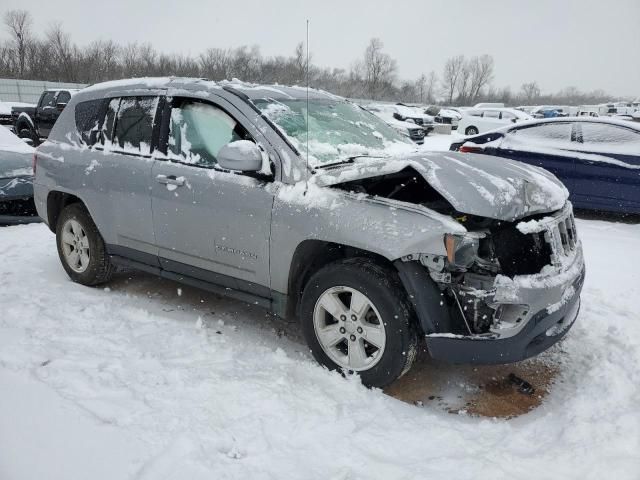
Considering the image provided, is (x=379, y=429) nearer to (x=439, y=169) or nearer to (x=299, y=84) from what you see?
(x=439, y=169)

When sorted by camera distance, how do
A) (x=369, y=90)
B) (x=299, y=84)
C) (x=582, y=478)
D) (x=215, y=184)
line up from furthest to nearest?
(x=369, y=90)
(x=299, y=84)
(x=215, y=184)
(x=582, y=478)

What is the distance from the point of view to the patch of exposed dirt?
2991 millimetres

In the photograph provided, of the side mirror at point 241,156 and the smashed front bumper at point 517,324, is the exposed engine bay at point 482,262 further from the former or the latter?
the side mirror at point 241,156

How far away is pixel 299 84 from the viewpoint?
458cm

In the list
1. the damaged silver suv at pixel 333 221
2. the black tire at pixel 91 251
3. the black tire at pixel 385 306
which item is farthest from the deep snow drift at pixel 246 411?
the black tire at pixel 91 251

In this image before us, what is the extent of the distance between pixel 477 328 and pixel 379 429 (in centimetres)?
A: 77

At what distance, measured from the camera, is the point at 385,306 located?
283 cm

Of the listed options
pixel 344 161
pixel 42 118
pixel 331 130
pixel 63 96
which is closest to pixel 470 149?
pixel 331 130

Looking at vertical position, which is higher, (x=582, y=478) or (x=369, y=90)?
(x=369, y=90)

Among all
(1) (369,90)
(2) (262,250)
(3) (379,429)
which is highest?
(1) (369,90)

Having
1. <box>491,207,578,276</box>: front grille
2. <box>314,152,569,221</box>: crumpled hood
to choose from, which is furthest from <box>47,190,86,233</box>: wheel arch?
<box>491,207,578,276</box>: front grille

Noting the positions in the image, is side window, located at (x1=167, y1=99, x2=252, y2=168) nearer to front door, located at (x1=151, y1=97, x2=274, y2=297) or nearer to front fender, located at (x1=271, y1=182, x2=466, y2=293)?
front door, located at (x1=151, y1=97, x2=274, y2=297)

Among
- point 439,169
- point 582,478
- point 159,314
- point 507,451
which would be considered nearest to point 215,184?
point 159,314

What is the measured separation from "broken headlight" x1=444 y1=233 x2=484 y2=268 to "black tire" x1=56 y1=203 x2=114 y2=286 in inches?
128
